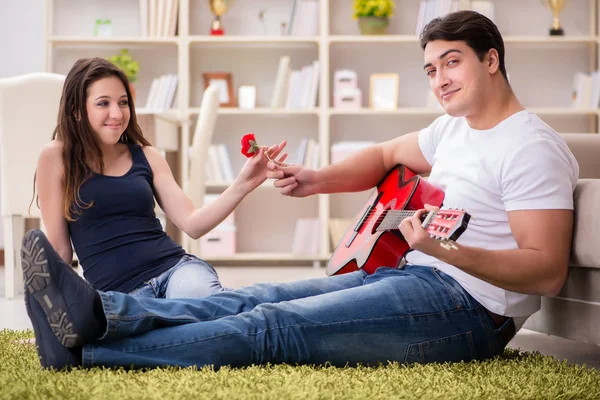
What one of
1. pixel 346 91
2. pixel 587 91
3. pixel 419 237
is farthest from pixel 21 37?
pixel 419 237

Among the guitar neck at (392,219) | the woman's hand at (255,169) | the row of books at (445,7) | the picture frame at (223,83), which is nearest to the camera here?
the guitar neck at (392,219)

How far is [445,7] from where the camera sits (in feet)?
14.8

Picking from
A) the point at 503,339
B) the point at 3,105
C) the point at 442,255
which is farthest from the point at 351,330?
the point at 3,105

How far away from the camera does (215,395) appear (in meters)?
1.20

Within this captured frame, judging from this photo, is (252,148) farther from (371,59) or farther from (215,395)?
(371,59)

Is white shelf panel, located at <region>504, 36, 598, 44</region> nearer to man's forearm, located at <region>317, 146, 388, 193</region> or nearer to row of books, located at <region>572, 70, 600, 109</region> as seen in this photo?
row of books, located at <region>572, 70, 600, 109</region>

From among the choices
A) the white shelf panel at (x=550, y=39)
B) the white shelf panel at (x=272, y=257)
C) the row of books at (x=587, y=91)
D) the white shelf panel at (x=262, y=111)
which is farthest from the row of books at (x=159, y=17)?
the row of books at (x=587, y=91)

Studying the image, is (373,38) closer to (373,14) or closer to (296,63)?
(373,14)

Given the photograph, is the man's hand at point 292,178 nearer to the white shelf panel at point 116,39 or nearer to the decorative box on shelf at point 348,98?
the decorative box on shelf at point 348,98

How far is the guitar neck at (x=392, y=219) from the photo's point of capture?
167 cm

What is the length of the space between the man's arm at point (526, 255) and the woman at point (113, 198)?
590 millimetres

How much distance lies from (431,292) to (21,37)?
3939mm

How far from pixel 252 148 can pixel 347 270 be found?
0.38 meters

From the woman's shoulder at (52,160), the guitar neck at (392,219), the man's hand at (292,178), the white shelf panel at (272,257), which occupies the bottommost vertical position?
the white shelf panel at (272,257)
